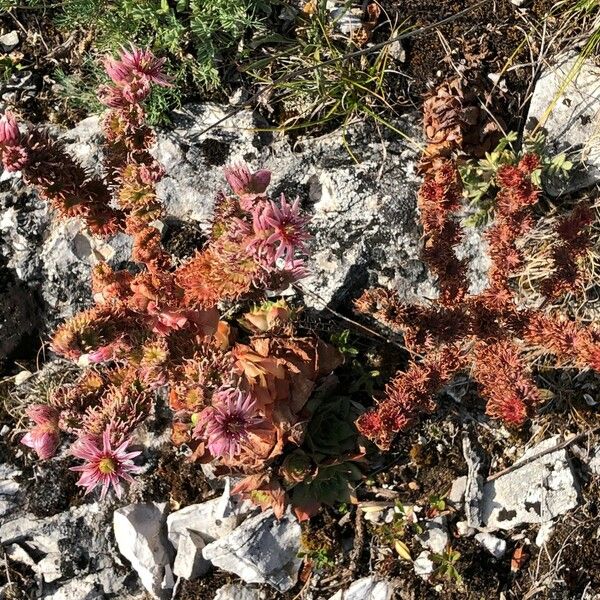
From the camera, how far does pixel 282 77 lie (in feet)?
14.0

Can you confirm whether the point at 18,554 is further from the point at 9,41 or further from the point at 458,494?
the point at 9,41

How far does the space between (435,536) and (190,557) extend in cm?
148

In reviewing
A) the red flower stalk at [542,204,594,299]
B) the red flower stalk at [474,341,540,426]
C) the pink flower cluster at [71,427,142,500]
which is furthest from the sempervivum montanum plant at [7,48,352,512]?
the red flower stalk at [542,204,594,299]

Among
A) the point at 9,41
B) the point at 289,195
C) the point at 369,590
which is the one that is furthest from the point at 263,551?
the point at 9,41

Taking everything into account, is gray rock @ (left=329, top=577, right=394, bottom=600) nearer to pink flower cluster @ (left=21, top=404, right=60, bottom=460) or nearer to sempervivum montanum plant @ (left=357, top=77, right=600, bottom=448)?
sempervivum montanum plant @ (left=357, top=77, right=600, bottom=448)

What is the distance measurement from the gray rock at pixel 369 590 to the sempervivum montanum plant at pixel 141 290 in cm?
145

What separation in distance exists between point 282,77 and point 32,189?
5.62 feet

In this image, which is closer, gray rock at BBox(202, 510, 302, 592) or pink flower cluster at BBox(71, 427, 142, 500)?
pink flower cluster at BBox(71, 427, 142, 500)

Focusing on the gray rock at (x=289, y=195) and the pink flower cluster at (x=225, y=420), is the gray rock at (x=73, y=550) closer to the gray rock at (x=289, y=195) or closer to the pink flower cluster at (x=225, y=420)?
the gray rock at (x=289, y=195)

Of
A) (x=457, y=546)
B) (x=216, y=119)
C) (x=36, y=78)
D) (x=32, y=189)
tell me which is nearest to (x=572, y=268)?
(x=457, y=546)

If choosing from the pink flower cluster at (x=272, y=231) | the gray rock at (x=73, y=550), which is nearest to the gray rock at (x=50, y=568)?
the gray rock at (x=73, y=550)

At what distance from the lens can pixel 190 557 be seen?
4172mm

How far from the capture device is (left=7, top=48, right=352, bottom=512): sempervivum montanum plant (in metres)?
2.57

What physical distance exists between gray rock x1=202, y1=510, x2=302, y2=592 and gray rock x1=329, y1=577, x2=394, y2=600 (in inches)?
13.1
